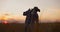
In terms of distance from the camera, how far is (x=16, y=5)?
4.66ft

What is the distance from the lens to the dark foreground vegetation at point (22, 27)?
915 millimetres

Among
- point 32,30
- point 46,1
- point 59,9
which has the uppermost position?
point 46,1

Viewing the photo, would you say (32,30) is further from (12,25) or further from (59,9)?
(59,9)

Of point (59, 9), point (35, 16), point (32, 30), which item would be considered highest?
point (59, 9)

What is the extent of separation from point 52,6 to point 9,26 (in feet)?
2.26

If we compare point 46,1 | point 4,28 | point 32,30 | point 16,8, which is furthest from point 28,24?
point 46,1

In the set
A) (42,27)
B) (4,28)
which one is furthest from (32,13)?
(4,28)

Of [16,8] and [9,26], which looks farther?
[16,8]

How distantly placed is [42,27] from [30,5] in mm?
552

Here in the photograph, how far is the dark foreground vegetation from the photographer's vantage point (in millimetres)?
915

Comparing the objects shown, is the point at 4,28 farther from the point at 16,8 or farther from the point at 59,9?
the point at 59,9

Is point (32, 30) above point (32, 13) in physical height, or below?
below

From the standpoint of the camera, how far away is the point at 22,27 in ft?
3.06

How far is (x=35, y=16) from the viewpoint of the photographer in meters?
0.92
